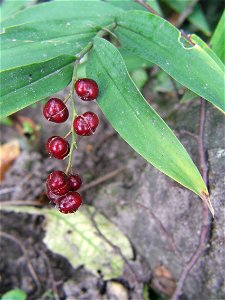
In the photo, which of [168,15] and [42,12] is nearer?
[42,12]

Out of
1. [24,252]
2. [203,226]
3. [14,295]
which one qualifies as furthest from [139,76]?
[14,295]

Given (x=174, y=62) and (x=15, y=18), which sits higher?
(x=174, y=62)

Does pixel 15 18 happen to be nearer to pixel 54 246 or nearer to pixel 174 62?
pixel 174 62

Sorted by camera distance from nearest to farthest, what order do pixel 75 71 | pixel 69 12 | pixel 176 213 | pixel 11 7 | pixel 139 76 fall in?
pixel 75 71
pixel 69 12
pixel 176 213
pixel 11 7
pixel 139 76

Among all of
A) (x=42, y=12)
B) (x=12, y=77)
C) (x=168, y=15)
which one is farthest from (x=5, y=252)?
(x=168, y=15)

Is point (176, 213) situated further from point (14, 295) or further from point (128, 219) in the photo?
point (14, 295)

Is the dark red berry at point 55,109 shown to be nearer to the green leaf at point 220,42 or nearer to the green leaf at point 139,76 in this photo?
the green leaf at point 220,42
